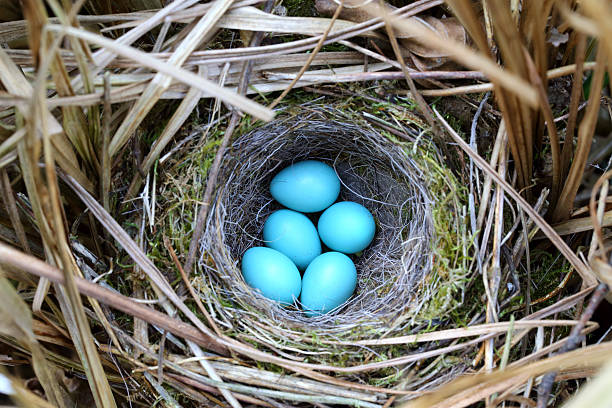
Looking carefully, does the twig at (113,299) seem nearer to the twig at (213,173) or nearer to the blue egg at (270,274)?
the twig at (213,173)

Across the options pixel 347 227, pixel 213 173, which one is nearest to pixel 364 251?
pixel 347 227

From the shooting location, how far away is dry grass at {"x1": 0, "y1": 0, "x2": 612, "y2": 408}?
1132 millimetres

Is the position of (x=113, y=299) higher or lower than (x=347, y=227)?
lower

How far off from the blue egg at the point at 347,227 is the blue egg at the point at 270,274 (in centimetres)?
17

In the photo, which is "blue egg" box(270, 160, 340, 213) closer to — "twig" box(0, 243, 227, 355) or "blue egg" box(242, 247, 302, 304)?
"blue egg" box(242, 247, 302, 304)

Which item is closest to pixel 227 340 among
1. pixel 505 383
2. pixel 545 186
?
pixel 505 383

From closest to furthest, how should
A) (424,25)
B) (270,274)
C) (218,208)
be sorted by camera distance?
(424,25), (218,208), (270,274)

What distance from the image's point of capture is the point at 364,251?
5.82 ft

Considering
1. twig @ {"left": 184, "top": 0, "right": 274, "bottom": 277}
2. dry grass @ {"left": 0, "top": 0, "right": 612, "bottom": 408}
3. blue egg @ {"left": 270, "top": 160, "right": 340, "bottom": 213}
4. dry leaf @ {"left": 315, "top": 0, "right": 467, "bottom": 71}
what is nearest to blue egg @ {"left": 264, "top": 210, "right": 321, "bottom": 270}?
blue egg @ {"left": 270, "top": 160, "right": 340, "bottom": 213}

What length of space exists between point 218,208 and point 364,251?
22.5 inches

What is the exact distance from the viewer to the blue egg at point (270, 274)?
1520 mm

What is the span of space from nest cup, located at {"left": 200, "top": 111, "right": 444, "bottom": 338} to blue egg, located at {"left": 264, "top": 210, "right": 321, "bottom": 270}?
0.21ft

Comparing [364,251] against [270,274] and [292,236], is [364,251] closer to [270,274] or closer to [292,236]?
[292,236]

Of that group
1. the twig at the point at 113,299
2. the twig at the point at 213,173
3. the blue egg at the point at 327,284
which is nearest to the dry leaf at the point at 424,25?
the twig at the point at 213,173
